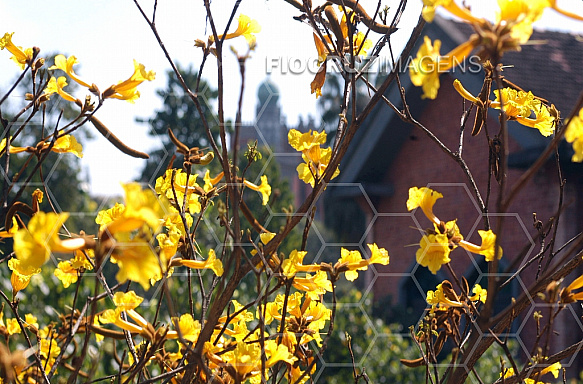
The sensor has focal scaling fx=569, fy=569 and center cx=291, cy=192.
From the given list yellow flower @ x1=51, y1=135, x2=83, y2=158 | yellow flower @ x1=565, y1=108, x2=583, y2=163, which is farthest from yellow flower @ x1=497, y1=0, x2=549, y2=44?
yellow flower @ x1=51, y1=135, x2=83, y2=158

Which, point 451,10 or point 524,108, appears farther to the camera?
point 524,108

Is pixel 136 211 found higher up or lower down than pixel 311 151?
higher up

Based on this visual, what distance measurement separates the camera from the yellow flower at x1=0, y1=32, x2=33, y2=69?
1027 mm

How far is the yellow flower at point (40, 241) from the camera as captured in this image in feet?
1.79

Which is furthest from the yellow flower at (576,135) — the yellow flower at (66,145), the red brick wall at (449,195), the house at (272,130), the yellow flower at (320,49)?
the red brick wall at (449,195)

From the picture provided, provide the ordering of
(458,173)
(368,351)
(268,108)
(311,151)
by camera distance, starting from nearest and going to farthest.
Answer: (311,151) → (368,351) → (268,108) → (458,173)

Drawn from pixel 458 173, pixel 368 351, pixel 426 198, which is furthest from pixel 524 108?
pixel 458 173

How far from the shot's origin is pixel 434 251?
76cm

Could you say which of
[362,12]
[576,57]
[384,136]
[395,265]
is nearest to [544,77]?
[576,57]

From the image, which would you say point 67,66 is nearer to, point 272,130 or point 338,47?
point 338,47

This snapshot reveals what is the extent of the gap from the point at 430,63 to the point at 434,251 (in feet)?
0.95

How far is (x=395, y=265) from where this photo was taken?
5164 millimetres

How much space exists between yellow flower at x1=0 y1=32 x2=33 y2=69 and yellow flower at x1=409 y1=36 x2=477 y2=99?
78cm

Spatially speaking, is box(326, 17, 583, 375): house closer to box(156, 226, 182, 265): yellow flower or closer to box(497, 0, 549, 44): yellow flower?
box(156, 226, 182, 265): yellow flower
